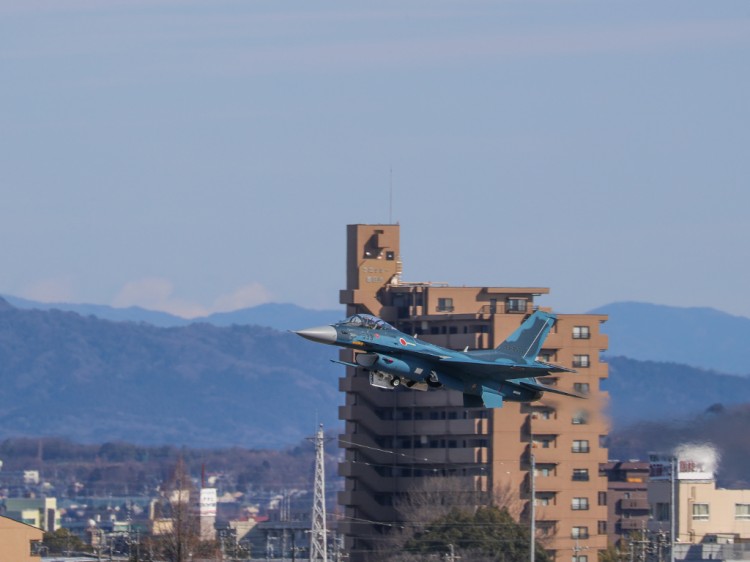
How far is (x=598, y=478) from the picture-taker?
5915 inches

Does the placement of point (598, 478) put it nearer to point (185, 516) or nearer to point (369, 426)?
point (369, 426)

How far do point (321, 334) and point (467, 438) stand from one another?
7641 centimetres

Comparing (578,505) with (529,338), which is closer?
(529,338)

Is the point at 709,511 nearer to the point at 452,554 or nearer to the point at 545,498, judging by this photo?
the point at 545,498

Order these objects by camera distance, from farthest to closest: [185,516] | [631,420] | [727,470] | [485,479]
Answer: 1. [485,479]
2. [185,516]
3. [727,470]
4. [631,420]

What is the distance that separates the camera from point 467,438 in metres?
151

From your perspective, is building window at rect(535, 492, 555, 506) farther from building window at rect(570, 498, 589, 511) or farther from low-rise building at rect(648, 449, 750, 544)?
low-rise building at rect(648, 449, 750, 544)

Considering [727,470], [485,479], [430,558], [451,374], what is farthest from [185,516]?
[451,374]

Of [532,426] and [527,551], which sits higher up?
[532,426]

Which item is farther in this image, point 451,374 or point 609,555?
point 609,555

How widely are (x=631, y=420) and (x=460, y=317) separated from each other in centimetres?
4905

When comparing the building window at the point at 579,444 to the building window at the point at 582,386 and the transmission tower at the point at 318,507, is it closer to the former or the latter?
the building window at the point at 582,386

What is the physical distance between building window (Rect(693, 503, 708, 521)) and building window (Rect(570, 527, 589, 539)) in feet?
33.3

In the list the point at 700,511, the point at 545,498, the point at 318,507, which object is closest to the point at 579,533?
the point at 545,498
